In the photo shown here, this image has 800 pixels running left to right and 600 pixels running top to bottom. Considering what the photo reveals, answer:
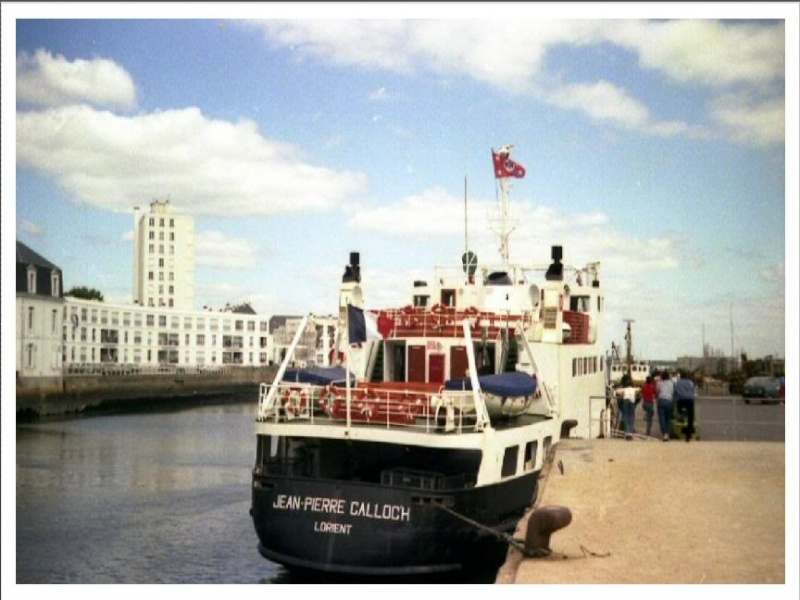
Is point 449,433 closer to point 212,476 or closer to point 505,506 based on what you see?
point 505,506

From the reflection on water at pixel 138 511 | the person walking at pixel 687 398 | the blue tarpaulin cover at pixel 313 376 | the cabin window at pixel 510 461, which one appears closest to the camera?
the cabin window at pixel 510 461

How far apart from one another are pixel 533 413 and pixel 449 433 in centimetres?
422

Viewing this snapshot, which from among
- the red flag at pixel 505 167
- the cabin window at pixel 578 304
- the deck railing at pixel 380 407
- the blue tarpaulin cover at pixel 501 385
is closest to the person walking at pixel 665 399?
the blue tarpaulin cover at pixel 501 385

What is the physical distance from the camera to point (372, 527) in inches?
516

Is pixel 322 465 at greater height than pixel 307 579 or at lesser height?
greater

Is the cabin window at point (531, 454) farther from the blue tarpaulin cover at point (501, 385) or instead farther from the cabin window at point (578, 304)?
the cabin window at point (578, 304)

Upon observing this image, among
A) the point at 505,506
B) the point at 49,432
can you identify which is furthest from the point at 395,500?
the point at 49,432

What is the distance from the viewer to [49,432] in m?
34.9

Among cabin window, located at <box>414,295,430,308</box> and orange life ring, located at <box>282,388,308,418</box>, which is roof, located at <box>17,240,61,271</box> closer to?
orange life ring, located at <box>282,388,308,418</box>

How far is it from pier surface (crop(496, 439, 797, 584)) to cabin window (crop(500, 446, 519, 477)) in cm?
55

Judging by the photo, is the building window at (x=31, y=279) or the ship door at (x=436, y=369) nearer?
the ship door at (x=436, y=369)

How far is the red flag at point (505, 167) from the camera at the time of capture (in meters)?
19.6

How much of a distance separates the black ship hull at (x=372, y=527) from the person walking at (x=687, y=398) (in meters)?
5.42

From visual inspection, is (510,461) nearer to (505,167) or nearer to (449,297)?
(449,297)
